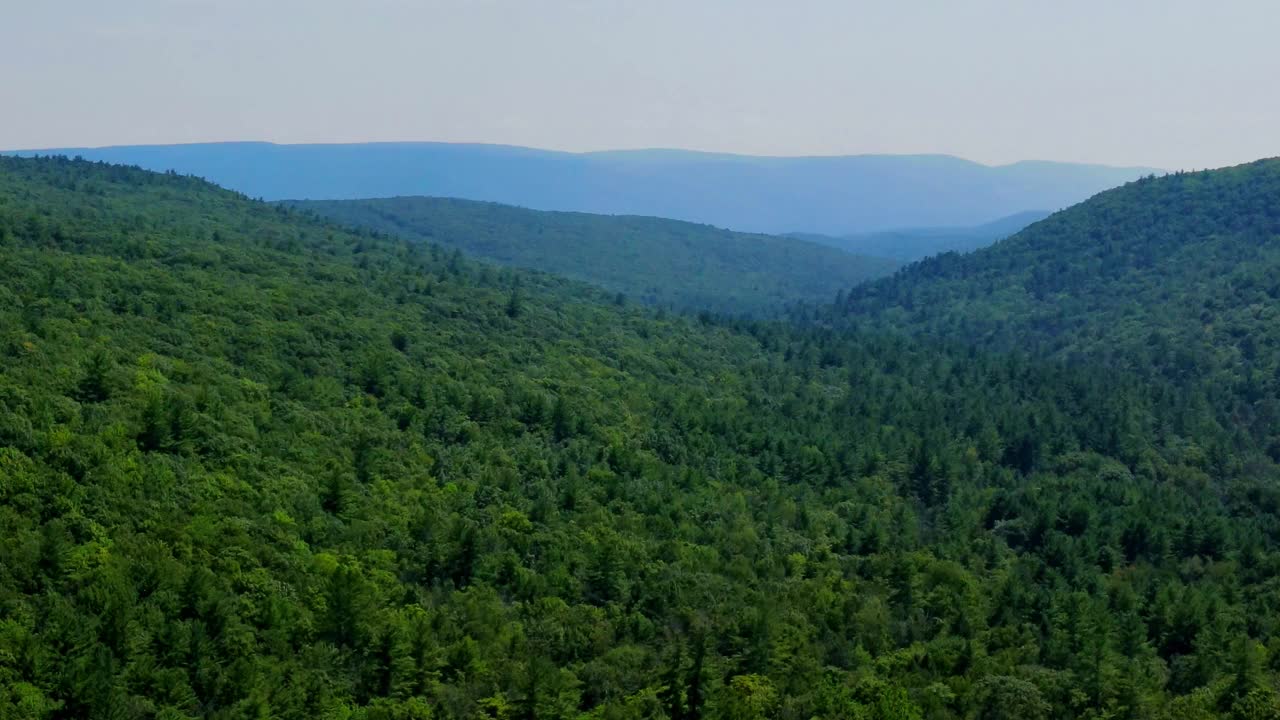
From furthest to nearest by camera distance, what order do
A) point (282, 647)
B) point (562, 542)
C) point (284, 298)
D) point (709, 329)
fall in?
1. point (709, 329)
2. point (284, 298)
3. point (562, 542)
4. point (282, 647)

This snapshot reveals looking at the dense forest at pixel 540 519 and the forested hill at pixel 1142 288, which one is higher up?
the forested hill at pixel 1142 288

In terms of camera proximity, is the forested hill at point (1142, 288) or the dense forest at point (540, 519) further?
the forested hill at point (1142, 288)

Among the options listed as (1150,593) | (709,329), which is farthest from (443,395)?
(709,329)

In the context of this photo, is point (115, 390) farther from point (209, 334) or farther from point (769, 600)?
point (769, 600)

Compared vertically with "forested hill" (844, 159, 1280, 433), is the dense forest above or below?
below

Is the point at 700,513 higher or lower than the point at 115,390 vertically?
lower

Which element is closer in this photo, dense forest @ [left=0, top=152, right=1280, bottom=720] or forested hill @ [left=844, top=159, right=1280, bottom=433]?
dense forest @ [left=0, top=152, right=1280, bottom=720]
